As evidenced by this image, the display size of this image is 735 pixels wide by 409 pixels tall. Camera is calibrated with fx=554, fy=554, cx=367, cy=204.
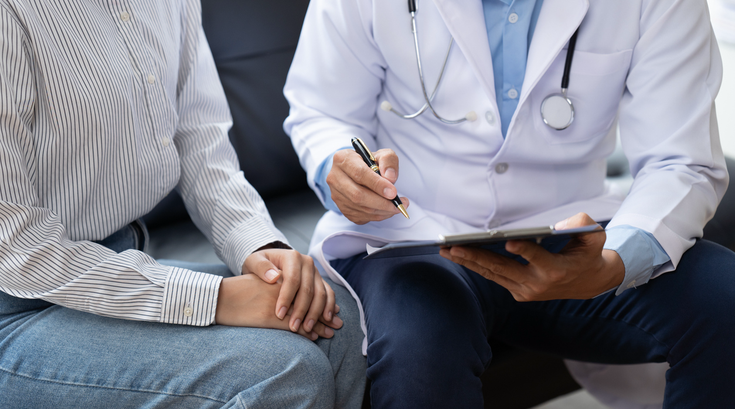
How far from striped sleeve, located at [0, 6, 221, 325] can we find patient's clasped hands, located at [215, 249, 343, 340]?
0.03 m

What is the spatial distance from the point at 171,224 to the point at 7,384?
2.29 ft

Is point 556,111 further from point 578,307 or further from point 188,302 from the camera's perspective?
point 188,302

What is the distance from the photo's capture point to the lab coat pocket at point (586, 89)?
3.18 ft

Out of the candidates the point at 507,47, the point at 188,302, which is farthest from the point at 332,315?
the point at 507,47

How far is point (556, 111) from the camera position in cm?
98

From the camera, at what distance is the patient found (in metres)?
0.76

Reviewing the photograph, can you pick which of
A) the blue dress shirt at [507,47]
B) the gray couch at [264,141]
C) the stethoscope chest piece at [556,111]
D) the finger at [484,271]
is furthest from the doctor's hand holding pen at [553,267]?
the gray couch at [264,141]

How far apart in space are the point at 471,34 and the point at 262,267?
1.76ft

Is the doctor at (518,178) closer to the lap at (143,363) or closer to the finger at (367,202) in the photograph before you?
the finger at (367,202)

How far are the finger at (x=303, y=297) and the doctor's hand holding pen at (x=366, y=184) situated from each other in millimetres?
125

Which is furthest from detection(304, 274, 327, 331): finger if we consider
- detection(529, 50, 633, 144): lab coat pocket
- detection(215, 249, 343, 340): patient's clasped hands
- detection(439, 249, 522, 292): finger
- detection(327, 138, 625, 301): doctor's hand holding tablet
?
detection(529, 50, 633, 144): lab coat pocket

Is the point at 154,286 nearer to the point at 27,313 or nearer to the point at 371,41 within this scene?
the point at 27,313

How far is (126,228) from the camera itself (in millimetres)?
1034

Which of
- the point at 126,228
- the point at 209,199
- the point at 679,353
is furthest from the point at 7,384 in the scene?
the point at 679,353
